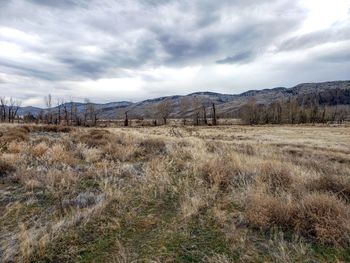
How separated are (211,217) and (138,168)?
5.03 meters

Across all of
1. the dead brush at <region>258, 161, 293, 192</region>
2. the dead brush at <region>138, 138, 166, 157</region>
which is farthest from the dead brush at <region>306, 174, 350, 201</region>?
the dead brush at <region>138, 138, 166, 157</region>

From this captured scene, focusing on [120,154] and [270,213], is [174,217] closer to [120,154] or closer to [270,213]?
[270,213]

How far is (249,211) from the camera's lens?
5.43m

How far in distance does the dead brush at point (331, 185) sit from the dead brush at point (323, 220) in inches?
54.7

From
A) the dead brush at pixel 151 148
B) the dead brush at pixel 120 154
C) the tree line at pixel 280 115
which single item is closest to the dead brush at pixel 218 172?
the dead brush at pixel 120 154

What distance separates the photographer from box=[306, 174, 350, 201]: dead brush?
6.54 meters

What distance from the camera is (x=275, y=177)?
7.94m

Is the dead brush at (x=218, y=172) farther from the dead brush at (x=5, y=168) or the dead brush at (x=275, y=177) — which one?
the dead brush at (x=5, y=168)

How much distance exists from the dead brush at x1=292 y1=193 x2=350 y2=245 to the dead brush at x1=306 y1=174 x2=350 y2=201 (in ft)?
4.56

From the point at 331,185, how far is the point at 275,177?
138 cm

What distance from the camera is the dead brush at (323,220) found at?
447cm

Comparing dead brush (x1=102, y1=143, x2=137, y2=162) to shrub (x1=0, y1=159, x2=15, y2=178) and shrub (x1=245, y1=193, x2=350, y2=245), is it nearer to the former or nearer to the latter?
shrub (x1=0, y1=159, x2=15, y2=178)

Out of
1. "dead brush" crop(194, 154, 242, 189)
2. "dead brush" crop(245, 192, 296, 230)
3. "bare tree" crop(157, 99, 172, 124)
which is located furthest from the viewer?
"bare tree" crop(157, 99, 172, 124)

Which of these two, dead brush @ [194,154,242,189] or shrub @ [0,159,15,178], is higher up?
shrub @ [0,159,15,178]
